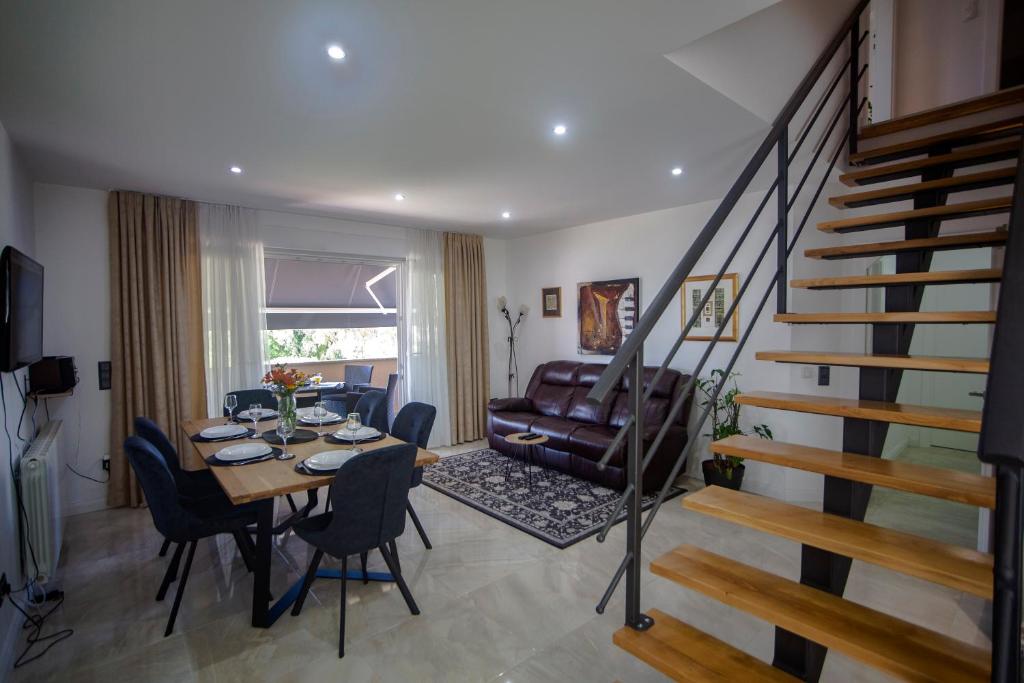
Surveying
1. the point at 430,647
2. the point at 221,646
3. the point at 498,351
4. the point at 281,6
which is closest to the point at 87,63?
the point at 281,6

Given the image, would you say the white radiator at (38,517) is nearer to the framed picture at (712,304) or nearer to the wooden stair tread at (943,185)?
the wooden stair tread at (943,185)

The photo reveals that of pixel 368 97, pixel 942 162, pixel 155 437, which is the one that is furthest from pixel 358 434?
pixel 942 162

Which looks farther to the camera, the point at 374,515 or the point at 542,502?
the point at 542,502

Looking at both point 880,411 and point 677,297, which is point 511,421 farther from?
point 880,411

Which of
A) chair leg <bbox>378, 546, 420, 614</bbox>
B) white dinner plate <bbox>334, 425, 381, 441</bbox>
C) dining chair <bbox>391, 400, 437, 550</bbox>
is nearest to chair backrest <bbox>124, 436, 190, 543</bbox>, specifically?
white dinner plate <bbox>334, 425, 381, 441</bbox>

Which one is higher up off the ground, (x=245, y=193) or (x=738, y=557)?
(x=245, y=193)

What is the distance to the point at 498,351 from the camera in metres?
6.64

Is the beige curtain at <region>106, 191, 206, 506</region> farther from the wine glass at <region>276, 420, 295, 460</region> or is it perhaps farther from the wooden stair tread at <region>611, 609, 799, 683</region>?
the wooden stair tread at <region>611, 609, 799, 683</region>

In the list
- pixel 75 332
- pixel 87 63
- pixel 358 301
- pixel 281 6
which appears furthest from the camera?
pixel 358 301

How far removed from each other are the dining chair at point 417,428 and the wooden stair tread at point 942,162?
281 cm

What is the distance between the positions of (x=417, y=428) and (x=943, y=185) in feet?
10.2

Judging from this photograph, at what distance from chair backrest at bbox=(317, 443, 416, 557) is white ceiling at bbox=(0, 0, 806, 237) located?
172 centimetres

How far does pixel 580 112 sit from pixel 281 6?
4.85 ft

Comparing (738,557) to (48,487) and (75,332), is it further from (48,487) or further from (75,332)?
(75,332)
